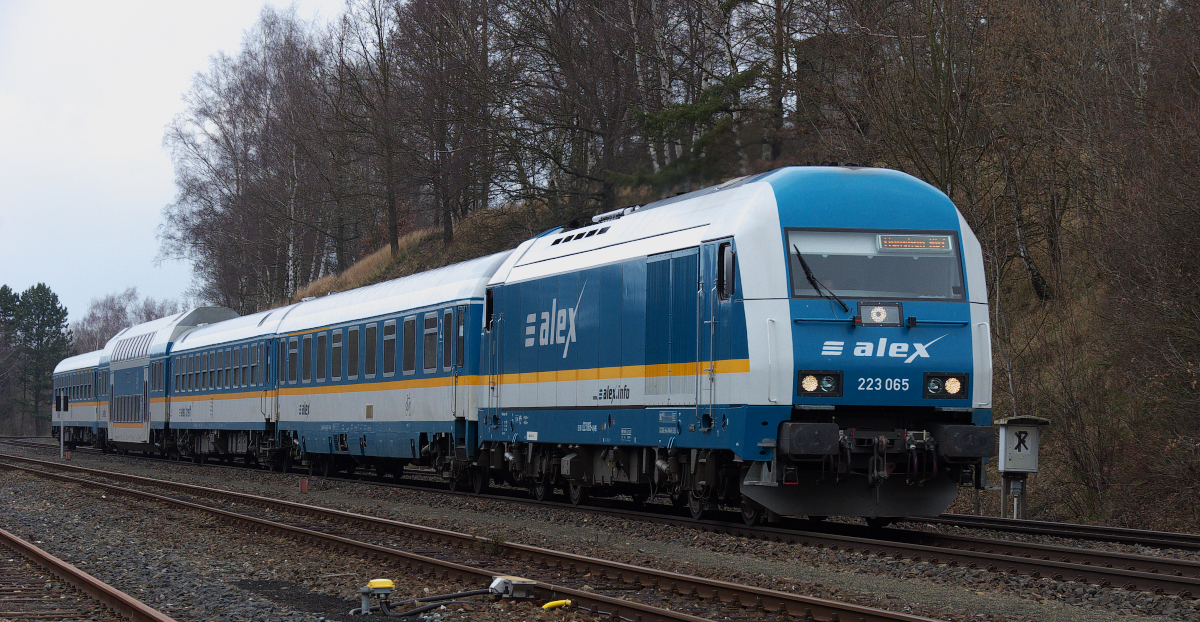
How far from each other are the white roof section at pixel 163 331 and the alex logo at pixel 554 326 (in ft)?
71.8

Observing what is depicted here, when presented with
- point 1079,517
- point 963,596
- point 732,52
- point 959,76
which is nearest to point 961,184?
point 959,76

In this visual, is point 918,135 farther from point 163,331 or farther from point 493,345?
point 163,331

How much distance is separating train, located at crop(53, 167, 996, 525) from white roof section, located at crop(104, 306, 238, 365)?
18888 mm

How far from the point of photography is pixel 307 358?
2423 cm

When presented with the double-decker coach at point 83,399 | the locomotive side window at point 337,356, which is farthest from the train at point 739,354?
the double-decker coach at point 83,399

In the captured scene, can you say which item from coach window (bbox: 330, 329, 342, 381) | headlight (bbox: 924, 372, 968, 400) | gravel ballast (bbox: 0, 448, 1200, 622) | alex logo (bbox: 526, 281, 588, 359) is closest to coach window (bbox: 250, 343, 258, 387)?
coach window (bbox: 330, 329, 342, 381)

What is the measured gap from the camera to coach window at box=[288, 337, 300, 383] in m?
24.9

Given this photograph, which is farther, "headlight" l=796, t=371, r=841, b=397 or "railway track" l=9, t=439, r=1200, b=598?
"headlight" l=796, t=371, r=841, b=397

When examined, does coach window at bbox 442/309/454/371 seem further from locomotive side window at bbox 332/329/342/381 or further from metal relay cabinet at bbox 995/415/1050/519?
metal relay cabinet at bbox 995/415/1050/519

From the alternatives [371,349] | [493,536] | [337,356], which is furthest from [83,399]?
[493,536]

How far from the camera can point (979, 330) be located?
11.7 m

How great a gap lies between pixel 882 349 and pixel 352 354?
42.4 ft

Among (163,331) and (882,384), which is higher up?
(163,331)

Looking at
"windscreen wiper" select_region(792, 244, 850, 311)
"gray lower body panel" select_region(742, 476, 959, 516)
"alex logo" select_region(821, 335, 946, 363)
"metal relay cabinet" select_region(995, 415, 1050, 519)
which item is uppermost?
"windscreen wiper" select_region(792, 244, 850, 311)
